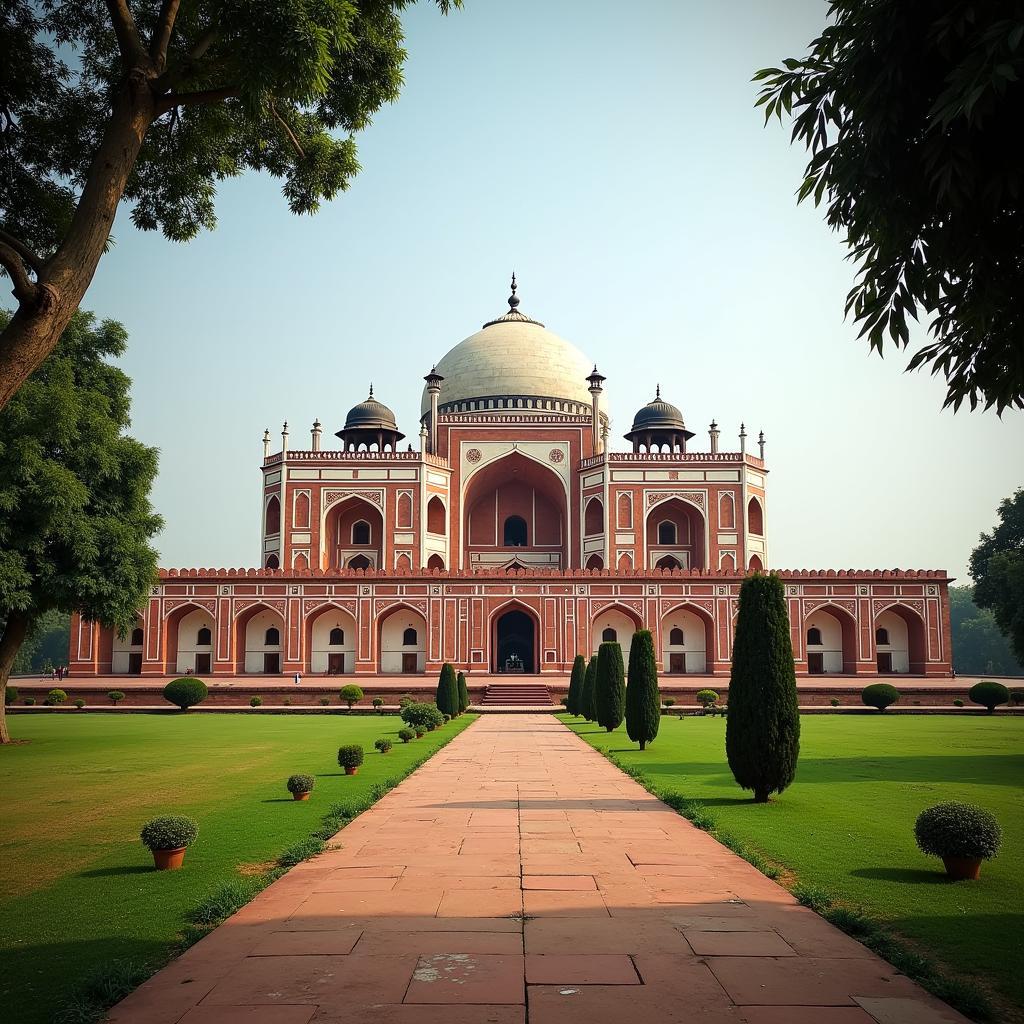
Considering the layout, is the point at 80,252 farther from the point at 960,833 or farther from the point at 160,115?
the point at 960,833

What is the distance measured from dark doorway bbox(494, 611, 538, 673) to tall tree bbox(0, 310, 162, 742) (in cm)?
1779

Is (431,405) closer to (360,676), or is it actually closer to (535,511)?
(535,511)

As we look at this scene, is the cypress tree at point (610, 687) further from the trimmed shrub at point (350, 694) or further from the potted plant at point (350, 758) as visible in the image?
the trimmed shrub at point (350, 694)

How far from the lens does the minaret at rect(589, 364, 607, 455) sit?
116 feet

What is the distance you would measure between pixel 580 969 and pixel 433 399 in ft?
109

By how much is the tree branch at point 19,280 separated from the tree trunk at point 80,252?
0.02 meters

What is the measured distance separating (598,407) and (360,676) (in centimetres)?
1526

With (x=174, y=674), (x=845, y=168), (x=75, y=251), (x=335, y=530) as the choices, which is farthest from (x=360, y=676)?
(x=845, y=168)

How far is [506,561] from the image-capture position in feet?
117

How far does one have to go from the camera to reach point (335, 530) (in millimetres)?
34156

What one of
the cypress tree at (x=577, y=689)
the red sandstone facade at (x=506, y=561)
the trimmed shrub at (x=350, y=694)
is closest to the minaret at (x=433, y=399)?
the red sandstone facade at (x=506, y=561)

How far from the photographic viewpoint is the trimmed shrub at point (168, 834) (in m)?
5.45

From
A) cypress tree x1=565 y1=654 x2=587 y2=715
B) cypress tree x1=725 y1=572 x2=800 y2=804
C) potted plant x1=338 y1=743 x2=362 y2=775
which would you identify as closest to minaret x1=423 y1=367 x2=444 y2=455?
cypress tree x1=565 y1=654 x2=587 y2=715

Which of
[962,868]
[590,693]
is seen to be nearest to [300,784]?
[962,868]
